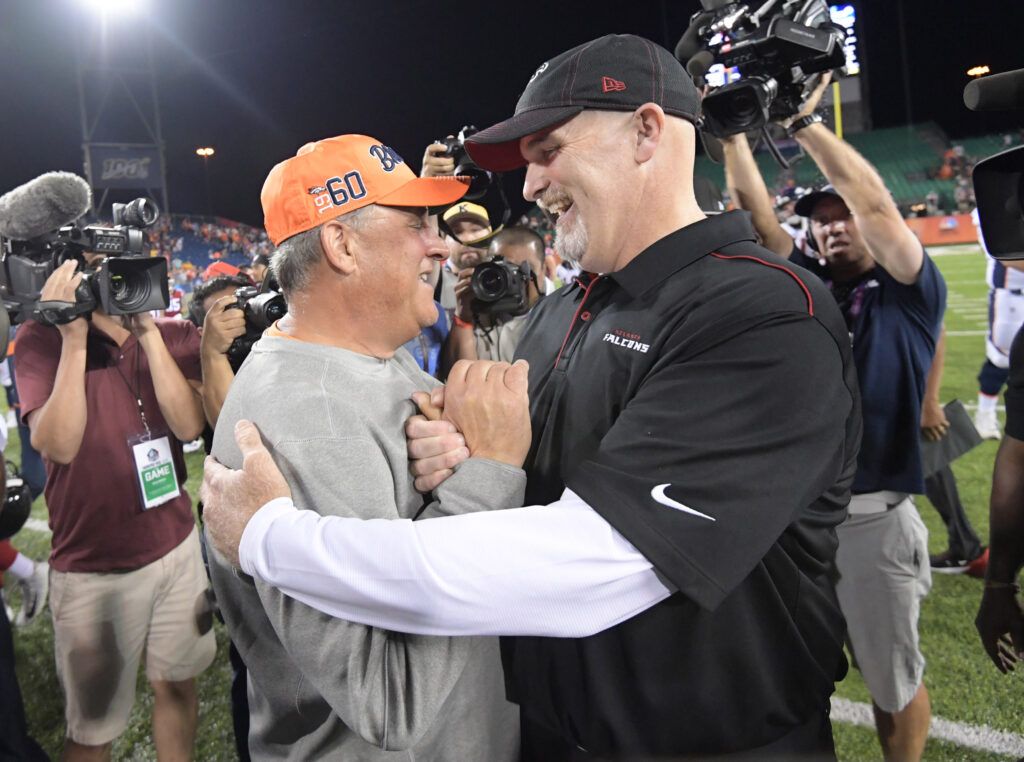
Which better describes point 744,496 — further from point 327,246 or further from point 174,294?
point 174,294

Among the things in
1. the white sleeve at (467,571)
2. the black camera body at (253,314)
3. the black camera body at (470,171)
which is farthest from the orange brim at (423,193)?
the black camera body at (253,314)

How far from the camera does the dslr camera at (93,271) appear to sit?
94.2 inches

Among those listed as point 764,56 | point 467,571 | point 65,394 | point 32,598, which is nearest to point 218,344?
point 65,394

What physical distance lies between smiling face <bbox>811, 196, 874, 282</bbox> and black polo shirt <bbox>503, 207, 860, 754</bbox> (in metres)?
1.58

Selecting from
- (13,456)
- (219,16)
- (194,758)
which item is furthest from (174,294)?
(194,758)

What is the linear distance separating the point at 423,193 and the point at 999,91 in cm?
104

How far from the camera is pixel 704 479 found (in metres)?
0.95

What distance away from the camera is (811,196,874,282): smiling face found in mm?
2658

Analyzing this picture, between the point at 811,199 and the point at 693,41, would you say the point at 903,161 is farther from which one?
the point at 693,41

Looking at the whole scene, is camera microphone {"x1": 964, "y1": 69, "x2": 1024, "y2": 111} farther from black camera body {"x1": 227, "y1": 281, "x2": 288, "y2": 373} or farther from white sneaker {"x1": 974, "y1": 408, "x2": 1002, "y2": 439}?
white sneaker {"x1": 974, "y1": 408, "x2": 1002, "y2": 439}

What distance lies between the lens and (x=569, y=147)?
1.39 meters

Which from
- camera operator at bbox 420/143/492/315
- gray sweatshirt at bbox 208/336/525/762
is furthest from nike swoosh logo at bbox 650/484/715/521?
camera operator at bbox 420/143/492/315

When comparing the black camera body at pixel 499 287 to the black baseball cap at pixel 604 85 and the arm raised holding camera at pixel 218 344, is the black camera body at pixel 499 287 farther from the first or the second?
the black baseball cap at pixel 604 85

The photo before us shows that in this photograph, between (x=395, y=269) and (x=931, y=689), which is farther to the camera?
(x=931, y=689)
